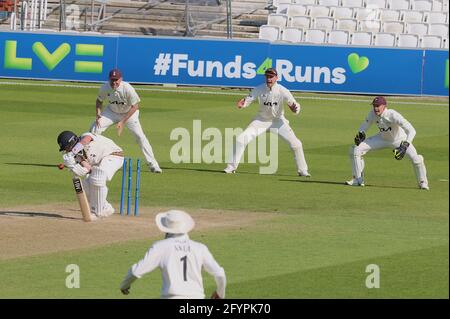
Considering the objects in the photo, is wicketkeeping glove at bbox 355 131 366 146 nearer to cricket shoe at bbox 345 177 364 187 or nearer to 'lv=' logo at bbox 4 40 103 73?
cricket shoe at bbox 345 177 364 187

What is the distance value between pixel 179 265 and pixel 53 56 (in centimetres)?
3281

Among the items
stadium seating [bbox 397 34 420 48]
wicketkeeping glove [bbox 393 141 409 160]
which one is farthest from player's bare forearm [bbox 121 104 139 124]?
stadium seating [bbox 397 34 420 48]

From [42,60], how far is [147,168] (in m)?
18.0

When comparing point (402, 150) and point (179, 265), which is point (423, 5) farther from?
point (179, 265)

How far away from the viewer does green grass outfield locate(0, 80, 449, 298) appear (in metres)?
14.2

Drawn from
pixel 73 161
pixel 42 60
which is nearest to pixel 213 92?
pixel 42 60

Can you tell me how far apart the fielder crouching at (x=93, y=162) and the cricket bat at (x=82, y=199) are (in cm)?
21

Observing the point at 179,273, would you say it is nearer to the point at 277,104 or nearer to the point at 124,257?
the point at 124,257

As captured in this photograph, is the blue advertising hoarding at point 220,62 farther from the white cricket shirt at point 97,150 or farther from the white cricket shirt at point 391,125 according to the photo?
the white cricket shirt at point 97,150

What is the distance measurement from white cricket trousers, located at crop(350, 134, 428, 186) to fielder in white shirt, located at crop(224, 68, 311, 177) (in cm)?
144

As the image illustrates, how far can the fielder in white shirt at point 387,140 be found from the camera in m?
22.5

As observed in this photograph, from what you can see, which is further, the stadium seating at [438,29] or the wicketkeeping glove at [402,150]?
the stadium seating at [438,29]

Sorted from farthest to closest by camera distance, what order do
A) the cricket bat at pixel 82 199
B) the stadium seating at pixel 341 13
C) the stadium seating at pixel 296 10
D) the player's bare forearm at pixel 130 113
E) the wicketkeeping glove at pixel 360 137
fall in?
the stadium seating at pixel 296 10
the stadium seating at pixel 341 13
the player's bare forearm at pixel 130 113
the wicketkeeping glove at pixel 360 137
the cricket bat at pixel 82 199

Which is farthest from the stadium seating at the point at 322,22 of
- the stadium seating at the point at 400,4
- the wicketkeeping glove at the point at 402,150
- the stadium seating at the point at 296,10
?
the wicketkeeping glove at the point at 402,150
